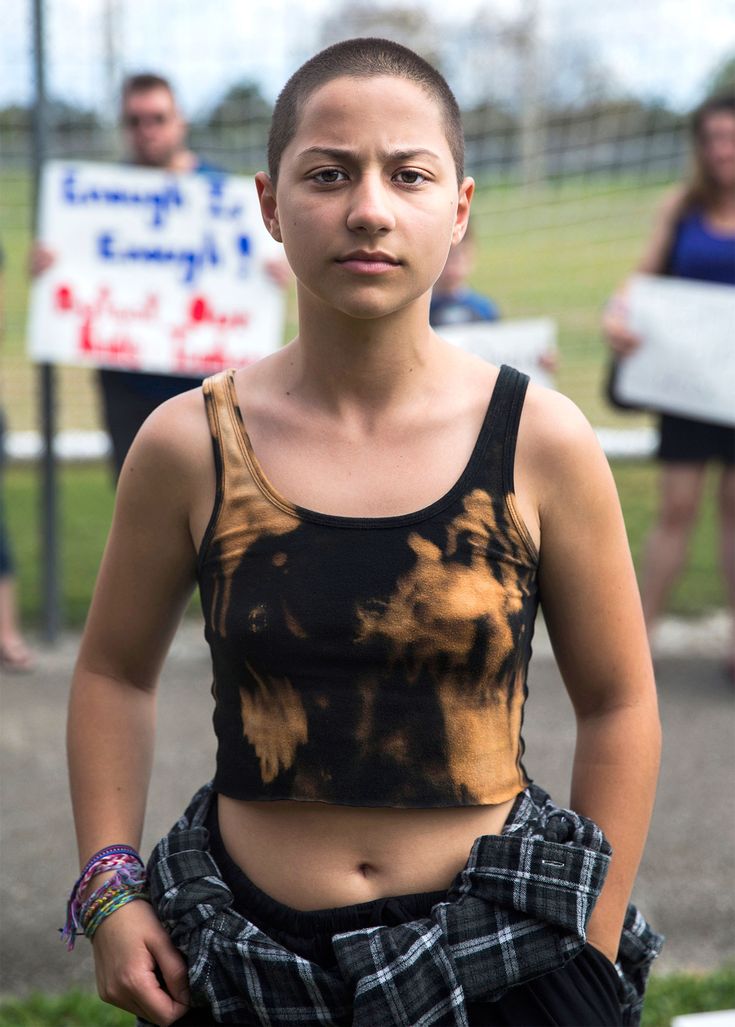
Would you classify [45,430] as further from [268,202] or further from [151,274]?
[268,202]

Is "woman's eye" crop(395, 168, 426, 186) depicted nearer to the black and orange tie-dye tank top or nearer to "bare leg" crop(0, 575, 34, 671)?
the black and orange tie-dye tank top

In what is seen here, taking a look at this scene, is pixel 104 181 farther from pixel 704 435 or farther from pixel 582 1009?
pixel 582 1009

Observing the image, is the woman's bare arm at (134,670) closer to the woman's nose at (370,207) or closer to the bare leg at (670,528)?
the woman's nose at (370,207)

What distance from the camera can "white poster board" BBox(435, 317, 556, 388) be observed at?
5.61 meters

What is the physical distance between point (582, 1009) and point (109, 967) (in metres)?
0.59

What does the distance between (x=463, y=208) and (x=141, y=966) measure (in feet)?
3.41

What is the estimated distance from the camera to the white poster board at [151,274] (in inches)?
217

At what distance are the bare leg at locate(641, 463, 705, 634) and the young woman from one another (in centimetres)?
378

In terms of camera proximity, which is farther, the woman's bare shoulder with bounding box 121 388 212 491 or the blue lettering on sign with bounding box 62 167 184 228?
the blue lettering on sign with bounding box 62 167 184 228

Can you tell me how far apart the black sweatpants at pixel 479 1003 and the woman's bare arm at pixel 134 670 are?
101 millimetres

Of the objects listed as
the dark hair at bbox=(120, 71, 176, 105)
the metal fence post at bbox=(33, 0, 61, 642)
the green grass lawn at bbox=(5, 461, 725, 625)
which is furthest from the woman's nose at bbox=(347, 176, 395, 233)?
the green grass lawn at bbox=(5, 461, 725, 625)

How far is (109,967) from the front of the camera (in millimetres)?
1662

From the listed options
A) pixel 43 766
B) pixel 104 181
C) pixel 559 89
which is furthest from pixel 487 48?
pixel 43 766

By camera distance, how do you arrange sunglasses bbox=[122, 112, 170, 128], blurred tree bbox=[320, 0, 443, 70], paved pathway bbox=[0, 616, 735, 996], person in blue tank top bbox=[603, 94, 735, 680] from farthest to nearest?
blurred tree bbox=[320, 0, 443, 70] → sunglasses bbox=[122, 112, 170, 128] → person in blue tank top bbox=[603, 94, 735, 680] → paved pathway bbox=[0, 616, 735, 996]
